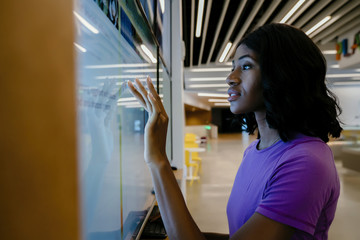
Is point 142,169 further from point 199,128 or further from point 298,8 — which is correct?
point 199,128

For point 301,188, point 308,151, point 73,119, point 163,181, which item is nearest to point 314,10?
point 308,151

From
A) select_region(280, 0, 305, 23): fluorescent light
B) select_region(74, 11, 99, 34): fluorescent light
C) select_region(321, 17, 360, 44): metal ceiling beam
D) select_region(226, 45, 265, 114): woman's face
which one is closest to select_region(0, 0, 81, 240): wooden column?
select_region(74, 11, 99, 34): fluorescent light

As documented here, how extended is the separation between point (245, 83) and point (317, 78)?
0.92 ft

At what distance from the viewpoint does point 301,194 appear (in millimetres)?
729

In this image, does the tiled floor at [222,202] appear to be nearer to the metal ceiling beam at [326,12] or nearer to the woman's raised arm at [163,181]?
the woman's raised arm at [163,181]

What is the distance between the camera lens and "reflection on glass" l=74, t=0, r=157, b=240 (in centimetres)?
59

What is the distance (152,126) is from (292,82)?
56cm

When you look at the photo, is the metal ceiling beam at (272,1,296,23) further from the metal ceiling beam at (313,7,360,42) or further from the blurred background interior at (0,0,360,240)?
the blurred background interior at (0,0,360,240)

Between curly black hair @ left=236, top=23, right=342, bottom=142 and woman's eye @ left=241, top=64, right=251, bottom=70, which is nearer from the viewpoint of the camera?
curly black hair @ left=236, top=23, right=342, bottom=142

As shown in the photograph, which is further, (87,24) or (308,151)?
(308,151)

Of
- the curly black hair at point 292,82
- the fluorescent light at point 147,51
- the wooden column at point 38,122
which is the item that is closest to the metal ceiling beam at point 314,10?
the fluorescent light at point 147,51

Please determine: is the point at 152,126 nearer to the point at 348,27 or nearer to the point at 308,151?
the point at 308,151

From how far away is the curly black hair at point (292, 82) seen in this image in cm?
90

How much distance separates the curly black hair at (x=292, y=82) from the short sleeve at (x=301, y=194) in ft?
0.66
